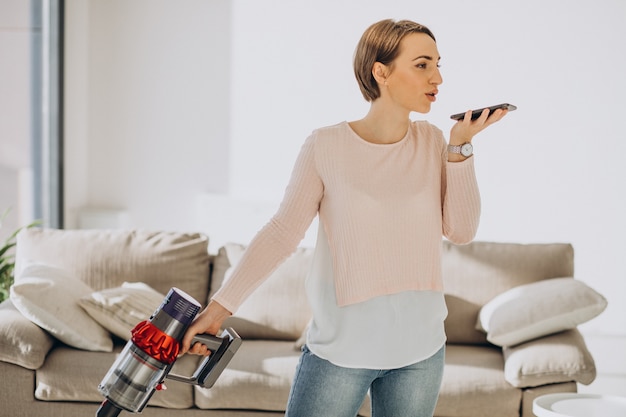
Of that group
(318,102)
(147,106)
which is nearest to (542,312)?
(318,102)

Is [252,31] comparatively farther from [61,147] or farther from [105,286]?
[105,286]

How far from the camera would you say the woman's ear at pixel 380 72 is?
1.58 metres

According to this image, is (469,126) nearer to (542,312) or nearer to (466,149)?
(466,149)

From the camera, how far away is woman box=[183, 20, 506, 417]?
1541 mm

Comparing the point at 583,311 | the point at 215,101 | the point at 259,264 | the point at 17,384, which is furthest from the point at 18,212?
the point at 259,264

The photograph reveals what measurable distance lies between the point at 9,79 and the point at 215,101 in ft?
3.63

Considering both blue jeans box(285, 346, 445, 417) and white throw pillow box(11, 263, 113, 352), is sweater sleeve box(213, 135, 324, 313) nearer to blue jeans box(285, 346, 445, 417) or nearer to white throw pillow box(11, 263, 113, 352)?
blue jeans box(285, 346, 445, 417)

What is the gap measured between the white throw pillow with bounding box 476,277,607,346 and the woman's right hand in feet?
5.67

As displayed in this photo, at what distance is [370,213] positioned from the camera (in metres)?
1.54

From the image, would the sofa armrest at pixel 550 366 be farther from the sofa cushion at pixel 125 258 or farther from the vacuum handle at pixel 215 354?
the vacuum handle at pixel 215 354

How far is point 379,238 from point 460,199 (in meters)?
0.16

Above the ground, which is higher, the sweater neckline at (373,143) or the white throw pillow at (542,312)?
the sweater neckline at (373,143)

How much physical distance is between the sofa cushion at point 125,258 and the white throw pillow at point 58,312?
0.32m

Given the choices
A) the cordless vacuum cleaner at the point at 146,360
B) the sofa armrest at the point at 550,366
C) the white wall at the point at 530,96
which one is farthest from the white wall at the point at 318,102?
the cordless vacuum cleaner at the point at 146,360
